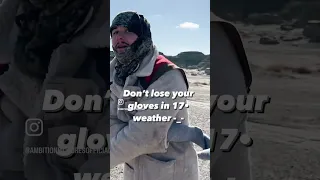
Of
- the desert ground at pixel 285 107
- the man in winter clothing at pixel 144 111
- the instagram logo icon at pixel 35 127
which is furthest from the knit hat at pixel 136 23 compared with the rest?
the instagram logo icon at pixel 35 127

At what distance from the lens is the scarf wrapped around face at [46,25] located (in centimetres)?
145

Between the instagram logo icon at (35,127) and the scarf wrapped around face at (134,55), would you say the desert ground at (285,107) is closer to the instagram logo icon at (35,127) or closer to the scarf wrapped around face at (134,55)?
the scarf wrapped around face at (134,55)

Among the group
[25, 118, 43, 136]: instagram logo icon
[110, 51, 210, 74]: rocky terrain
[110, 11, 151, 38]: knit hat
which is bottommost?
[25, 118, 43, 136]: instagram logo icon

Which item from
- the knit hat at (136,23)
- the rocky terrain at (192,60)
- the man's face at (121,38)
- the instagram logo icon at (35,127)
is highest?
the knit hat at (136,23)

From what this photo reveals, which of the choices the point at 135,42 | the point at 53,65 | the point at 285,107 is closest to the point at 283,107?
the point at 285,107

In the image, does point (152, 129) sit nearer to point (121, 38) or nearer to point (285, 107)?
point (121, 38)

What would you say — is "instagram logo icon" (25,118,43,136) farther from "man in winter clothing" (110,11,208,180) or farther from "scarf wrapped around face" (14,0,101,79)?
"man in winter clothing" (110,11,208,180)

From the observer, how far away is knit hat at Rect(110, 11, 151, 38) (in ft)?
4.44

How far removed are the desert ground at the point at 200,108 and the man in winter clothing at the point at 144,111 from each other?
3cm

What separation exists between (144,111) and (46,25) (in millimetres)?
508

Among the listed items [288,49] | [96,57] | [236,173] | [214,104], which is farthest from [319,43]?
[96,57]

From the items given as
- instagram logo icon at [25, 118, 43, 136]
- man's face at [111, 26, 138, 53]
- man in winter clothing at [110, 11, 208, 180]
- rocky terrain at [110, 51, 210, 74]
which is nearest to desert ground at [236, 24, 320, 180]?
rocky terrain at [110, 51, 210, 74]

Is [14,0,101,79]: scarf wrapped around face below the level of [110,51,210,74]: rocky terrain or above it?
above

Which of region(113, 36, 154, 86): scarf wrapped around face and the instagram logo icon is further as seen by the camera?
the instagram logo icon
